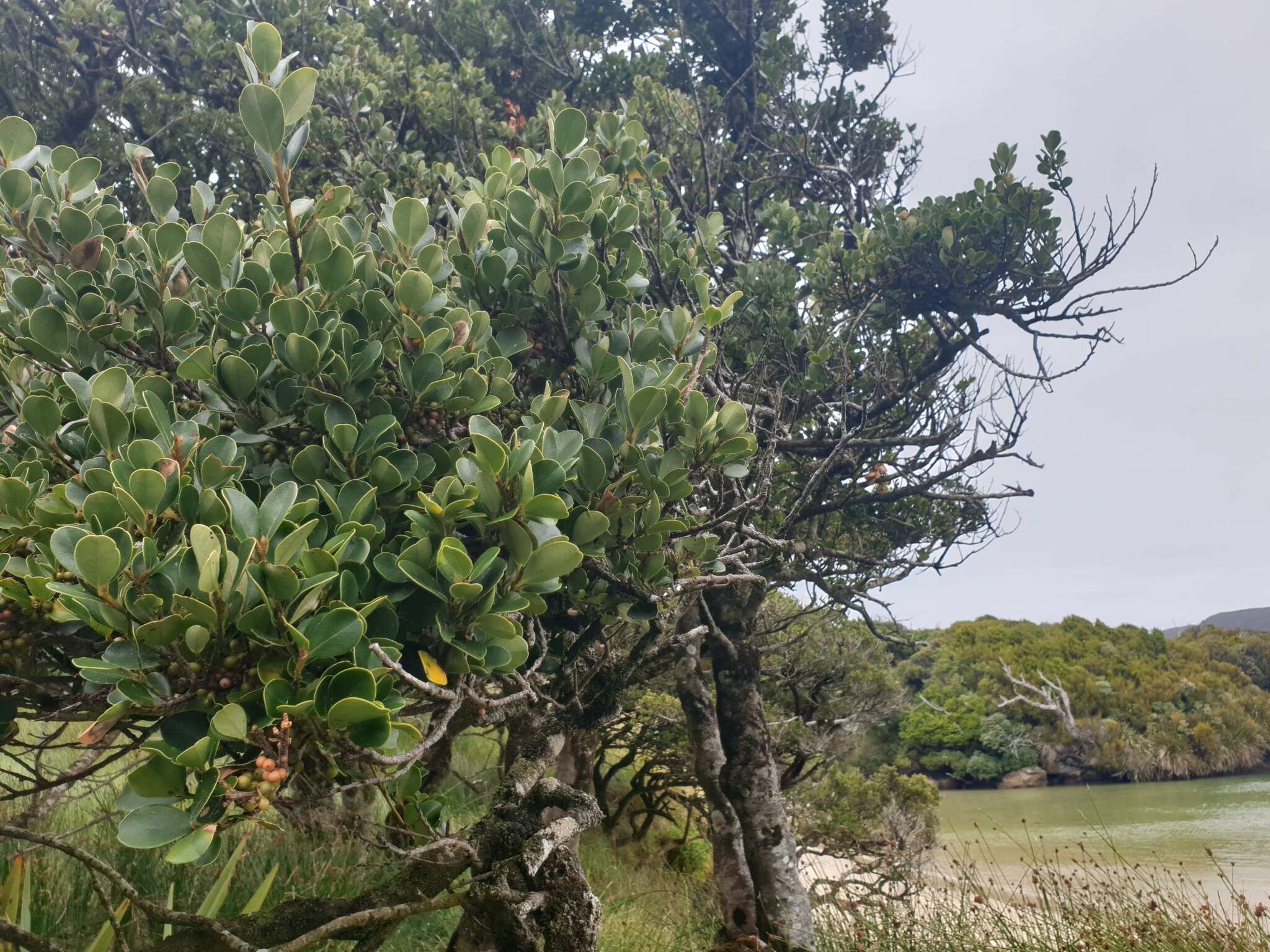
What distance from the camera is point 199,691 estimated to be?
4.75 feet

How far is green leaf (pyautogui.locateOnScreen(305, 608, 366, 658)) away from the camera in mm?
1397

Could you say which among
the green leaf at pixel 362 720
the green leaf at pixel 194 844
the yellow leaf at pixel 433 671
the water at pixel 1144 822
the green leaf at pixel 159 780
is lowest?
the water at pixel 1144 822

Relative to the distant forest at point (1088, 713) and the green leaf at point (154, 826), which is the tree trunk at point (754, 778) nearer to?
the green leaf at point (154, 826)

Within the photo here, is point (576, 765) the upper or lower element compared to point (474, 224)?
lower

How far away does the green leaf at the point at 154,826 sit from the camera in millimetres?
1227

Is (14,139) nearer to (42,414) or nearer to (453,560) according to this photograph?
(42,414)

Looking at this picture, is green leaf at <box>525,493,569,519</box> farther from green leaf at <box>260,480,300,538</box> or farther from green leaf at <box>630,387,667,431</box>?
green leaf at <box>630,387,667,431</box>

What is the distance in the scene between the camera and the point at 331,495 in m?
1.77

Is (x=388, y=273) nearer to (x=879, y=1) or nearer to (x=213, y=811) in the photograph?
(x=213, y=811)

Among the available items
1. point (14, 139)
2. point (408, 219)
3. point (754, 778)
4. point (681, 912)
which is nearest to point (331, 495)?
point (408, 219)

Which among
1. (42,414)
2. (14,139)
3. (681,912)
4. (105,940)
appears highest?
(14,139)

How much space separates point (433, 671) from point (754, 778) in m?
3.75

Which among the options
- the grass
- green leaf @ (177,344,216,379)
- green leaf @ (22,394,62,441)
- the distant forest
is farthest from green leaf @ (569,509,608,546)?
the distant forest

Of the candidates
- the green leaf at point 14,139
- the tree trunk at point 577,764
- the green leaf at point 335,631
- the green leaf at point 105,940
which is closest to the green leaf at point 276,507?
the green leaf at point 335,631
